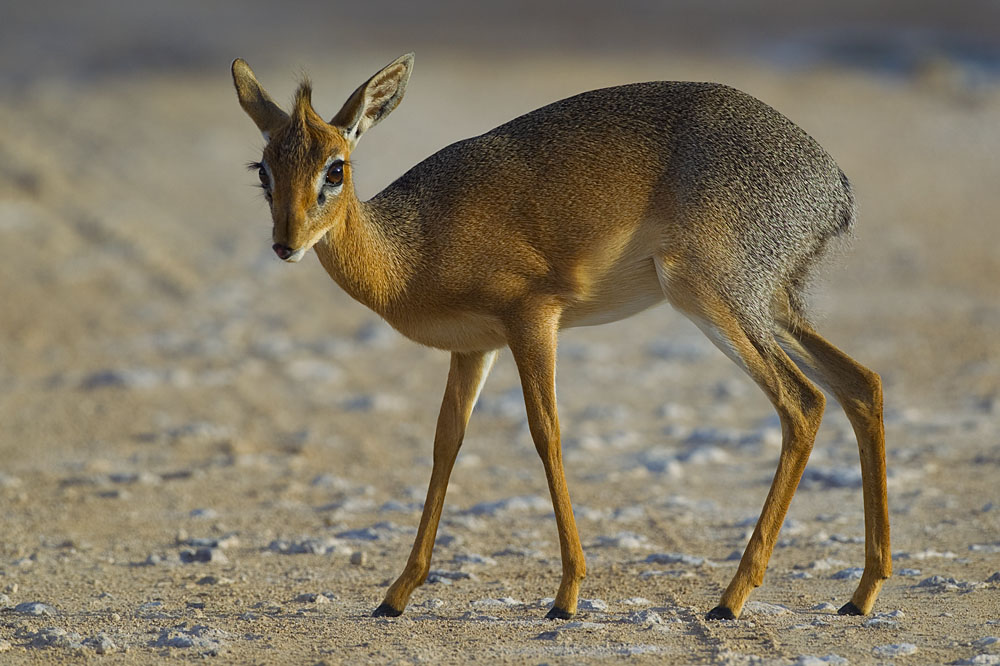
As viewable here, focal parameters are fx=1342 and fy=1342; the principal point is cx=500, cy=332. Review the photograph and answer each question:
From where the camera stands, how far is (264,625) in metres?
7.33

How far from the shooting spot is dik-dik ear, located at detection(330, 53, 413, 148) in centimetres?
747

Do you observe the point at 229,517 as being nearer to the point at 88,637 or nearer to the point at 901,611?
the point at 88,637

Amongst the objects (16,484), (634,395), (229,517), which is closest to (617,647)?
(229,517)

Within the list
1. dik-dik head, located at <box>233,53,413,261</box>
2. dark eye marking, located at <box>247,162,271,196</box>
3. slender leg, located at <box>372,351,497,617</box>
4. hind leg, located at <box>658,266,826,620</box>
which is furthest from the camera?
slender leg, located at <box>372,351,497,617</box>

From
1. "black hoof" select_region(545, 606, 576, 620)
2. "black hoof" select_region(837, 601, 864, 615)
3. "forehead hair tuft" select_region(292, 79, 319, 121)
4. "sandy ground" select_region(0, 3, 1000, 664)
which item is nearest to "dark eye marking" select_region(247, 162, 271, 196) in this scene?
"forehead hair tuft" select_region(292, 79, 319, 121)

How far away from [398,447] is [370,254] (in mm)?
4927

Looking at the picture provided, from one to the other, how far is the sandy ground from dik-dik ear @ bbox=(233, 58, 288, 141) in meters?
2.80

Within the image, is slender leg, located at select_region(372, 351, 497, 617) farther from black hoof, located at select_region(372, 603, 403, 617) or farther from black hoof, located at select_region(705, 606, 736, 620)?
black hoof, located at select_region(705, 606, 736, 620)

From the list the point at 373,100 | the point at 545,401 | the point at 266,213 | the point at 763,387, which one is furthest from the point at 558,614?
the point at 266,213

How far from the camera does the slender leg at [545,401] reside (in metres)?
7.66

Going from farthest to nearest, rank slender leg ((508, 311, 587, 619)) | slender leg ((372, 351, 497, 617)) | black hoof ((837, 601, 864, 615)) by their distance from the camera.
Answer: slender leg ((372, 351, 497, 617)), slender leg ((508, 311, 587, 619)), black hoof ((837, 601, 864, 615))

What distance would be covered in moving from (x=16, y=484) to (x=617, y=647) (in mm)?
6208

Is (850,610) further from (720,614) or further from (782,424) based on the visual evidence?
(782,424)

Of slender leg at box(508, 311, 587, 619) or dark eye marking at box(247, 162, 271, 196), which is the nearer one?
dark eye marking at box(247, 162, 271, 196)
